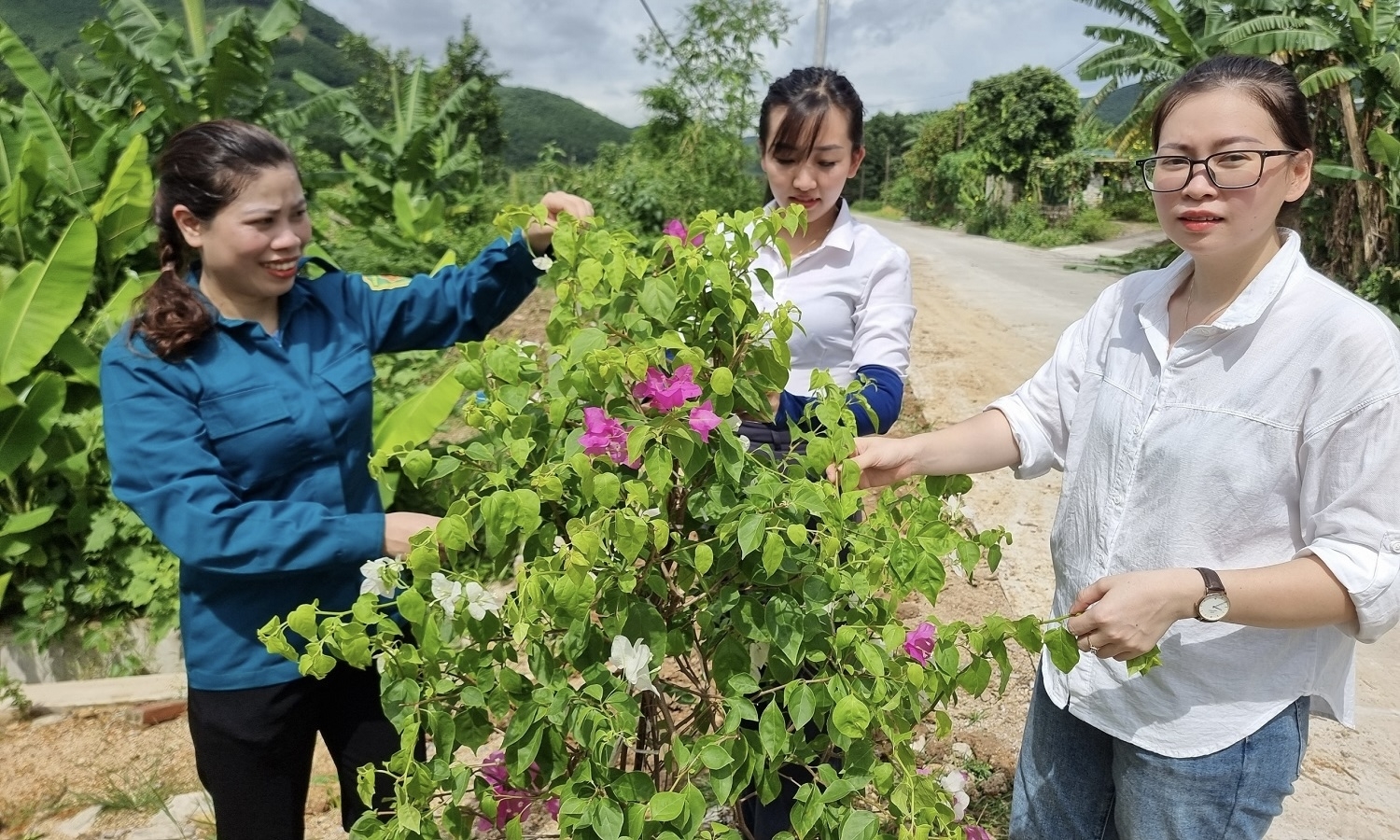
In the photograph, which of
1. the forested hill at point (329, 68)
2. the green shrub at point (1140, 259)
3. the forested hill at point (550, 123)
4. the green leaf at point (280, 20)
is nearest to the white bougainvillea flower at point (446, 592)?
the green leaf at point (280, 20)

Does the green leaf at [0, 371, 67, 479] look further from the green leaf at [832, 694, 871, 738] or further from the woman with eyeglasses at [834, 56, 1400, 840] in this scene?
the green leaf at [832, 694, 871, 738]

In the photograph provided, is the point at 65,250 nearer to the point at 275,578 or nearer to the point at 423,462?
the point at 275,578

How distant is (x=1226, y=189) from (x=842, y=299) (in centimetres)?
76

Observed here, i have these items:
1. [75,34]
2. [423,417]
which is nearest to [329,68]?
[75,34]

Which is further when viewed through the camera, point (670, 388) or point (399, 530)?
point (399, 530)

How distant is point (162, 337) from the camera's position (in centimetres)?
159

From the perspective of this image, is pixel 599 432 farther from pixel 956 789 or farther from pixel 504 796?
pixel 956 789

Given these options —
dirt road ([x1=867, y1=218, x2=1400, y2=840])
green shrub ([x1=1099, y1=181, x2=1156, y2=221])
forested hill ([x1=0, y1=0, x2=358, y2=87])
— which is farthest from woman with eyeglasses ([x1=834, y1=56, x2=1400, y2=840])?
forested hill ([x1=0, y1=0, x2=358, y2=87])

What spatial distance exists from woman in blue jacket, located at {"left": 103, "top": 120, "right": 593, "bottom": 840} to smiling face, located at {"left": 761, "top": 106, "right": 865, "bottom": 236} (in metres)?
0.43

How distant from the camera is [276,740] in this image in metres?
1.74

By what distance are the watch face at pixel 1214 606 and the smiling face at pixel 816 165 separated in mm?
1006

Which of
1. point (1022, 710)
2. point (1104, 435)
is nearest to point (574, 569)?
point (1104, 435)

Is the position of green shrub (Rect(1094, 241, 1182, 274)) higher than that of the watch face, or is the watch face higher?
the watch face

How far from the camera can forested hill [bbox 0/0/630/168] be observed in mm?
48469
